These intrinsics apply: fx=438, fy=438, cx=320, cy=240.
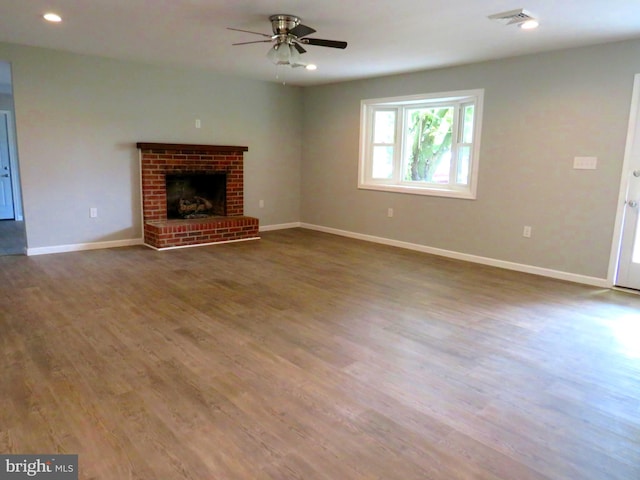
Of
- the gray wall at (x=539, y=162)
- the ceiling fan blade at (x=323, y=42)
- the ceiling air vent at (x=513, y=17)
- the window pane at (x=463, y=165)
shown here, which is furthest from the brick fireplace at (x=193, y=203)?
the ceiling air vent at (x=513, y=17)

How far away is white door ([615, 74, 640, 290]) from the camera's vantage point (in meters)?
4.05

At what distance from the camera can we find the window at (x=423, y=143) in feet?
17.7

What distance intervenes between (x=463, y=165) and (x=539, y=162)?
3.28 feet

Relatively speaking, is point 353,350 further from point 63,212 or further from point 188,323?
point 63,212

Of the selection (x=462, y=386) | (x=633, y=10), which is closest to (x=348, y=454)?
(x=462, y=386)

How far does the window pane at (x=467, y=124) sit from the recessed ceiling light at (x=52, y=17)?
4373 millimetres

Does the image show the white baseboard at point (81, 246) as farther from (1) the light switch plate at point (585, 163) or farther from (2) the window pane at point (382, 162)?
(1) the light switch plate at point (585, 163)

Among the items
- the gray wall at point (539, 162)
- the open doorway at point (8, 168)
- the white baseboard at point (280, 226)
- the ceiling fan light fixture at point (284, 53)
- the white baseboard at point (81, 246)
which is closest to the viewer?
the ceiling fan light fixture at point (284, 53)

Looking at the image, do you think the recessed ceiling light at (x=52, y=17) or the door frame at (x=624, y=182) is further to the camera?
the door frame at (x=624, y=182)

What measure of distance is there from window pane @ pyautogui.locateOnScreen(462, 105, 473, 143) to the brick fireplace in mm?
3126

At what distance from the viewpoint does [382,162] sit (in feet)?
21.3

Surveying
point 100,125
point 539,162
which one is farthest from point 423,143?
point 100,125

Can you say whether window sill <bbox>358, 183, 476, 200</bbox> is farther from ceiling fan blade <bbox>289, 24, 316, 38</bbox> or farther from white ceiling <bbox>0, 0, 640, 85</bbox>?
ceiling fan blade <bbox>289, 24, 316, 38</bbox>

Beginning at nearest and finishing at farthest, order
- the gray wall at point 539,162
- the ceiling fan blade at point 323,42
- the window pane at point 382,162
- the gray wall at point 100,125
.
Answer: the ceiling fan blade at point 323,42
the gray wall at point 539,162
the gray wall at point 100,125
the window pane at point 382,162
